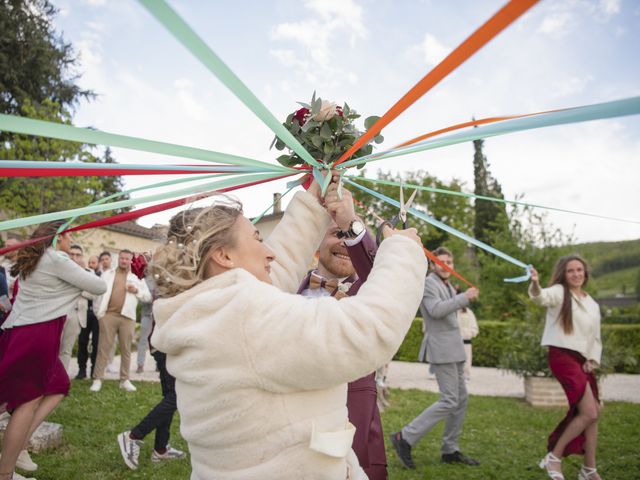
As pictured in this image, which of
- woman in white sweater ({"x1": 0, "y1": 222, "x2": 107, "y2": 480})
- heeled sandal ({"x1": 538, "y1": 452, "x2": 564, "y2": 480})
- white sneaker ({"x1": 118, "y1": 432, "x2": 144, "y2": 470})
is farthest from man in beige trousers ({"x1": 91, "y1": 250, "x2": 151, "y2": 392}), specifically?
heeled sandal ({"x1": 538, "y1": 452, "x2": 564, "y2": 480})

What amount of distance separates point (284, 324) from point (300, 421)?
0.35 m

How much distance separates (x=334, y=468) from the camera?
1.62 m

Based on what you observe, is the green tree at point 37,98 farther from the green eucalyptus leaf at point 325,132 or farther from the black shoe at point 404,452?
the green eucalyptus leaf at point 325,132

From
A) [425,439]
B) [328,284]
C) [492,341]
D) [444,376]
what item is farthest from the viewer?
[492,341]

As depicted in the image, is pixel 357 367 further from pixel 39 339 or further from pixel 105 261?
pixel 105 261

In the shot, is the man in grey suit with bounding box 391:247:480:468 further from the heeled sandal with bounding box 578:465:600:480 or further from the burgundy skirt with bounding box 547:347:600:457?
the heeled sandal with bounding box 578:465:600:480

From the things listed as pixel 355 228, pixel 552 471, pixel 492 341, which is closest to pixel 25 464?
pixel 355 228

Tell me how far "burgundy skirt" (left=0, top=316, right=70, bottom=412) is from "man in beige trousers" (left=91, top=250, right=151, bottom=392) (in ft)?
12.7

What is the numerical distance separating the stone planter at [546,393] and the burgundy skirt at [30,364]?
23.7 feet

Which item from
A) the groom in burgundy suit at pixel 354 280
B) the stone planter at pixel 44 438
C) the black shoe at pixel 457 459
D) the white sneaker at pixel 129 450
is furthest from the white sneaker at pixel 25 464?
the black shoe at pixel 457 459

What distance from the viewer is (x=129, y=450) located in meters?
4.74

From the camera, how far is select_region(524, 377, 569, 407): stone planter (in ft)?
27.5

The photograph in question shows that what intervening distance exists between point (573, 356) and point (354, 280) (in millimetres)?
3134

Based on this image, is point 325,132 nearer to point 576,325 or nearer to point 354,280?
point 354,280
